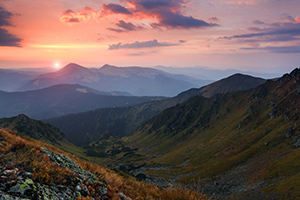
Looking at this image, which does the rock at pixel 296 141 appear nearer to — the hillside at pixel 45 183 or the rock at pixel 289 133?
the rock at pixel 289 133

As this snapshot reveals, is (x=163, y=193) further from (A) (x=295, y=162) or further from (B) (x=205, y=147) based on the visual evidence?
(B) (x=205, y=147)

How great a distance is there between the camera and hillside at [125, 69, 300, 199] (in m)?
59.2

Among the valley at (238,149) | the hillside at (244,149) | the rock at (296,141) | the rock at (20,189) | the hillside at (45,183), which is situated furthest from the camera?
the rock at (296,141)

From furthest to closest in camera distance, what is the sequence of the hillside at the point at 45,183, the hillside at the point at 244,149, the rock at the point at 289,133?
the rock at the point at 289,133 → the hillside at the point at 244,149 → the hillside at the point at 45,183

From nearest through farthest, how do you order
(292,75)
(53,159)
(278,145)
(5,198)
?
(5,198), (53,159), (278,145), (292,75)

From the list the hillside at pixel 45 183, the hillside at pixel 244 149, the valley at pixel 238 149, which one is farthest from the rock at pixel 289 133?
the hillside at pixel 45 183

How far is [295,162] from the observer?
6053 cm

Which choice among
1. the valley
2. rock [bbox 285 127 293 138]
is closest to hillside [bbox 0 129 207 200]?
the valley

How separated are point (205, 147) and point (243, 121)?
34305 mm

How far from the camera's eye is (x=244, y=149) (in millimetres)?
95625

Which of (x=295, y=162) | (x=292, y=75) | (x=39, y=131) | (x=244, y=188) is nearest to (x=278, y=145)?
(x=295, y=162)

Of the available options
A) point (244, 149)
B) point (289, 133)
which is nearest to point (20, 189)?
point (289, 133)

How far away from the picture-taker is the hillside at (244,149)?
194 feet

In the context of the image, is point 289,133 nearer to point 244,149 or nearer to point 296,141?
point 296,141
